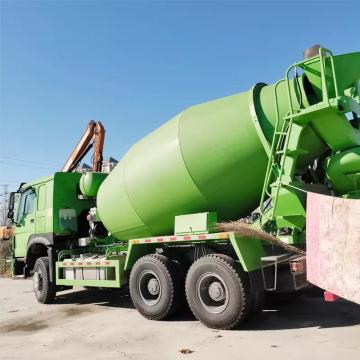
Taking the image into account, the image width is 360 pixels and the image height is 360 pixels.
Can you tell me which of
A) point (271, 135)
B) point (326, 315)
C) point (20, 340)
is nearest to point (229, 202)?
point (271, 135)

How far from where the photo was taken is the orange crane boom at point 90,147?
13.0 m

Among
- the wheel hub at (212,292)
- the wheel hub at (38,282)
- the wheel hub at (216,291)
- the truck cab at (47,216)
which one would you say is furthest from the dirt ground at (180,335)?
the truck cab at (47,216)

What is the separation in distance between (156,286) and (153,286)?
0.21 ft

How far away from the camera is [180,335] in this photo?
6426 mm

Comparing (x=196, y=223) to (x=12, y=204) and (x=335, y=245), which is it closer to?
(x=335, y=245)

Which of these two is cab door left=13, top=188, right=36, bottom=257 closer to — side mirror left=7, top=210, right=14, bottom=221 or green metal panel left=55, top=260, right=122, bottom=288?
side mirror left=7, top=210, right=14, bottom=221

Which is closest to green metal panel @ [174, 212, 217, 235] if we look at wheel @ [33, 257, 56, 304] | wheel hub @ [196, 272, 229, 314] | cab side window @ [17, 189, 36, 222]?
wheel hub @ [196, 272, 229, 314]

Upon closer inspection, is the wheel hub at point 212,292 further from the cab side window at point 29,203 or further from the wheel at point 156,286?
the cab side window at point 29,203

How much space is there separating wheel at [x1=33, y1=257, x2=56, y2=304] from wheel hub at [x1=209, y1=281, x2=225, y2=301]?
16.0 ft

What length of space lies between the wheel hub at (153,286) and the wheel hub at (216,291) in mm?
1189

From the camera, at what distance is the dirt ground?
215 inches

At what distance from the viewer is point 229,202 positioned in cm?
746

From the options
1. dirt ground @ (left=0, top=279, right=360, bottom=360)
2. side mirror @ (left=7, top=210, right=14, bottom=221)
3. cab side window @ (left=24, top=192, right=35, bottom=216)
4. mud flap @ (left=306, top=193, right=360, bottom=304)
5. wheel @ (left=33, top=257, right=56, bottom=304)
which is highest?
cab side window @ (left=24, top=192, right=35, bottom=216)

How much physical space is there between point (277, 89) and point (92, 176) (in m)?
5.14
